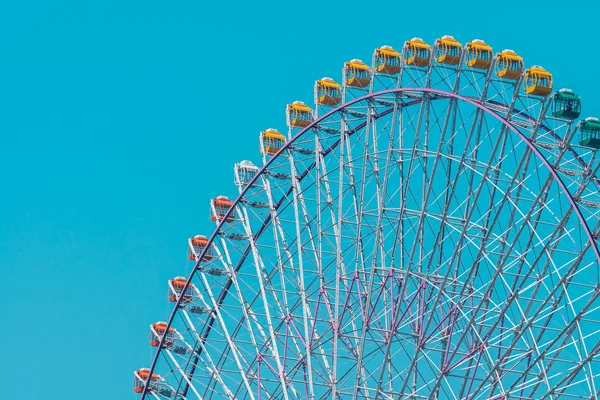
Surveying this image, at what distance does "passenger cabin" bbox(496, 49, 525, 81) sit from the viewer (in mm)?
55531

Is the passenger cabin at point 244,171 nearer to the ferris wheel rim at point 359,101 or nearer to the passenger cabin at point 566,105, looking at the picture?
the ferris wheel rim at point 359,101

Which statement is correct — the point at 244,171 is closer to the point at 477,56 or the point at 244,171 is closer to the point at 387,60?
the point at 387,60

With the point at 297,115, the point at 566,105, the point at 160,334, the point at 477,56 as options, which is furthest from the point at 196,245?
the point at 566,105

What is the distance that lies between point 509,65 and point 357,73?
9.54m

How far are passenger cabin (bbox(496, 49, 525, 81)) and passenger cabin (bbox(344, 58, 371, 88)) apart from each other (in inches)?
353

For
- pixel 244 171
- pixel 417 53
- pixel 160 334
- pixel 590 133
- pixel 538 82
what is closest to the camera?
pixel 590 133

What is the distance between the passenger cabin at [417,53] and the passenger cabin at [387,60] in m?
2.12

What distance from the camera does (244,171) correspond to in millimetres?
70188

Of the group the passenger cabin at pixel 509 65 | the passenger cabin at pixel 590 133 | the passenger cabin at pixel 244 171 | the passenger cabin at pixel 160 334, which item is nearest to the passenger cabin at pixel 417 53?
the passenger cabin at pixel 509 65

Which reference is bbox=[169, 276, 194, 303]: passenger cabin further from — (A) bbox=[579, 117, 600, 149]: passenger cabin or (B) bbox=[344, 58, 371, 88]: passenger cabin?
(A) bbox=[579, 117, 600, 149]: passenger cabin

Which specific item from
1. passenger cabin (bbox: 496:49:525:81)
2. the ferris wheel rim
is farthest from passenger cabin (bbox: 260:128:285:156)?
passenger cabin (bbox: 496:49:525:81)

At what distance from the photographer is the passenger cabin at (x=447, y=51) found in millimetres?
58125

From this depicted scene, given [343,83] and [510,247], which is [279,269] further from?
[510,247]

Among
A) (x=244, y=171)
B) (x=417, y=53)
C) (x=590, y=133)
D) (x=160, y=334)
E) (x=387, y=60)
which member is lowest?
(x=590, y=133)
